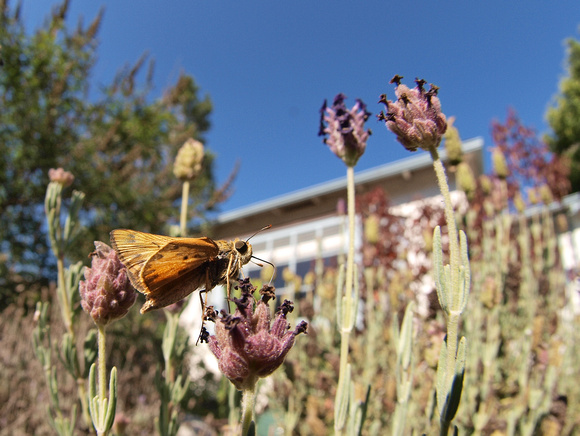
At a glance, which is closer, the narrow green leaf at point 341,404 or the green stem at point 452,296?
the green stem at point 452,296

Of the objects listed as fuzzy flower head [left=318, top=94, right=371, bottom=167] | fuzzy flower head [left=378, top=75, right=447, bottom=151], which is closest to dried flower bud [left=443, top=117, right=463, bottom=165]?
fuzzy flower head [left=318, top=94, right=371, bottom=167]

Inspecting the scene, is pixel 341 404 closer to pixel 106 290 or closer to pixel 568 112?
pixel 106 290

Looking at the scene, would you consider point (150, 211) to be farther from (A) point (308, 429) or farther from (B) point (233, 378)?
(B) point (233, 378)

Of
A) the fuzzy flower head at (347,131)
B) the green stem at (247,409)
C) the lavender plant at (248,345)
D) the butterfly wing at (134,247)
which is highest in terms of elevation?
the fuzzy flower head at (347,131)

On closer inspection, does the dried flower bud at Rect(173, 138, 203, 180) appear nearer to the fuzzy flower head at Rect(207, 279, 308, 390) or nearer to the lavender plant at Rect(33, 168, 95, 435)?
the lavender plant at Rect(33, 168, 95, 435)

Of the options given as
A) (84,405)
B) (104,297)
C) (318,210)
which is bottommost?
(84,405)

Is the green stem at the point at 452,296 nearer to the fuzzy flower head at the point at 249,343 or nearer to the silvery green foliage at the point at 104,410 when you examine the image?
the fuzzy flower head at the point at 249,343

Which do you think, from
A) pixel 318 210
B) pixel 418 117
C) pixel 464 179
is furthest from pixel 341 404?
pixel 318 210

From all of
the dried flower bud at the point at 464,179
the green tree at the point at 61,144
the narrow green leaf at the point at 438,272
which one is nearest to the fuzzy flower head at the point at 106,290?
the narrow green leaf at the point at 438,272
